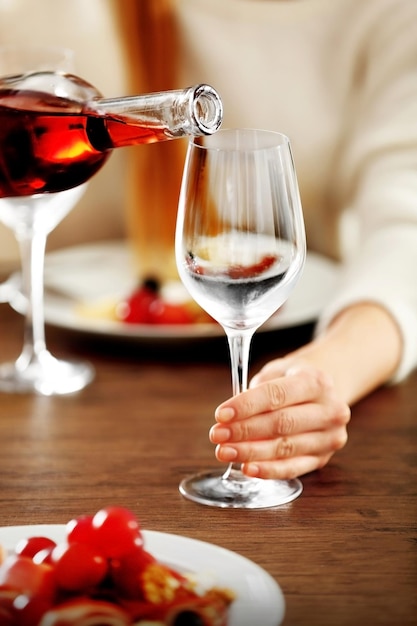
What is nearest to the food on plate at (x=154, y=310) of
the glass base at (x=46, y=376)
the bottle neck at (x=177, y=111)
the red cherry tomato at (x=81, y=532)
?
the glass base at (x=46, y=376)

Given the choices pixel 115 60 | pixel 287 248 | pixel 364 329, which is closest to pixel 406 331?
pixel 364 329

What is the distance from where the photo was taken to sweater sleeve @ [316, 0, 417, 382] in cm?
117

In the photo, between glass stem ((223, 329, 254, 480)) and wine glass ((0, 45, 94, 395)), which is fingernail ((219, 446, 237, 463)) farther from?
wine glass ((0, 45, 94, 395))

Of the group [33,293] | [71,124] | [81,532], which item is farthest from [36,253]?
[81,532]

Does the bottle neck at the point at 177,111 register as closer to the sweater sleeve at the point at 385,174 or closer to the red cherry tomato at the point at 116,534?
the red cherry tomato at the point at 116,534

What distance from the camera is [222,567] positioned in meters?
0.65

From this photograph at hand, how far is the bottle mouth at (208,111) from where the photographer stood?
2.44ft

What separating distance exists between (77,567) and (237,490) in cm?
23

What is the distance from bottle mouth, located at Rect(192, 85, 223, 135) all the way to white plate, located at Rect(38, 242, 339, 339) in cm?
44

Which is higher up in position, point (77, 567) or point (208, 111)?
point (208, 111)

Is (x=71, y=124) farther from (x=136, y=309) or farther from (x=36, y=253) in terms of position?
(x=136, y=309)

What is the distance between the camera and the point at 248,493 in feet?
2.64

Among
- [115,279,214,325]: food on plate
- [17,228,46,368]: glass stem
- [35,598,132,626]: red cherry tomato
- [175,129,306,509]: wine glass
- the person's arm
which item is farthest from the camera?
[115,279,214,325]: food on plate

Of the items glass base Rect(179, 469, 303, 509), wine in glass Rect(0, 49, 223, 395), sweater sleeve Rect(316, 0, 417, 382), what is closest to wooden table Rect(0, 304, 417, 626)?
glass base Rect(179, 469, 303, 509)
